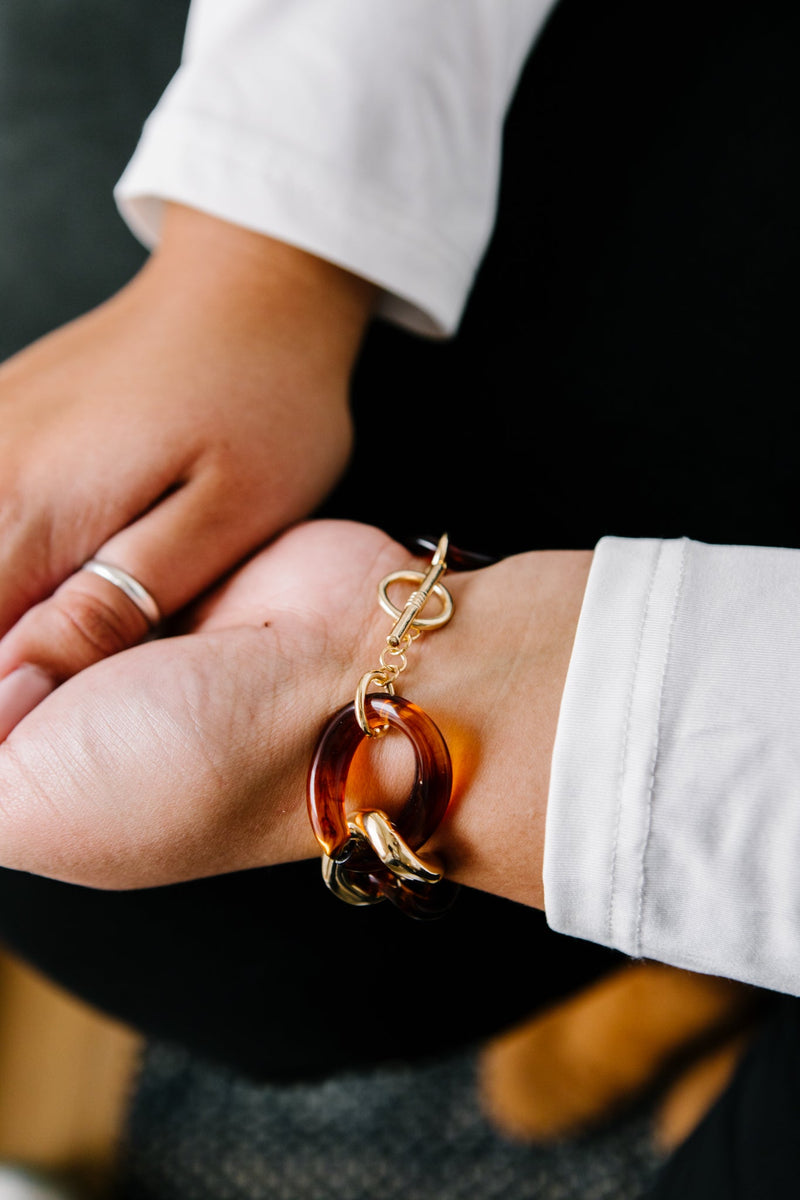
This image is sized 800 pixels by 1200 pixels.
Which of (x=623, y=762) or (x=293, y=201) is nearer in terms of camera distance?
(x=623, y=762)

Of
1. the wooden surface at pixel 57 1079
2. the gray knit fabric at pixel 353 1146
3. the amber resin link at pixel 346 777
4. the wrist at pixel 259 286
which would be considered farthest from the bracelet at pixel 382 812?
the wooden surface at pixel 57 1079

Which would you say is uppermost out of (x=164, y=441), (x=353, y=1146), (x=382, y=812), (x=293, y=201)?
(x=293, y=201)

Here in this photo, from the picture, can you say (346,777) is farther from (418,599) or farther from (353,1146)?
(353,1146)

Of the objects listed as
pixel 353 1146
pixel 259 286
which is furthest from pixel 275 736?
pixel 353 1146

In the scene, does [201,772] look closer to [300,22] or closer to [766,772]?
[766,772]

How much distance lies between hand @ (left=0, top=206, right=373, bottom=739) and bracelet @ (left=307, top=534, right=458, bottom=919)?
0.16 m

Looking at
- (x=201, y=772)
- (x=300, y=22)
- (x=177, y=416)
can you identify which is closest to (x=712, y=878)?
(x=201, y=772)

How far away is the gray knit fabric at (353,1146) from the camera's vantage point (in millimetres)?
1098

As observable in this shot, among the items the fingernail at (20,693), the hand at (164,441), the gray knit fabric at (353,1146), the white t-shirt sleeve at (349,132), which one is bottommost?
the gray knit fabric at (353,1146)

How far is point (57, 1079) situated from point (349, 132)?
1.19 m

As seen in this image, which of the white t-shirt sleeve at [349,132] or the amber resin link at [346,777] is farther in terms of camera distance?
the white t-shirt sleeve at [349,132]

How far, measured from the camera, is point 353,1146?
112cm

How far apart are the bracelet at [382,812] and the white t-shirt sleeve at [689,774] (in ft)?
0.23

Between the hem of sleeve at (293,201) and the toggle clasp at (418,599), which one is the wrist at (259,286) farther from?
the toggle clasp at (418,599)
